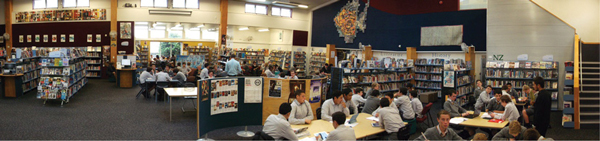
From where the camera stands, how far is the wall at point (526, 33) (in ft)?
34.2

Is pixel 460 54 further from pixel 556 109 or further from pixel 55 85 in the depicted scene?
pixel 55 85

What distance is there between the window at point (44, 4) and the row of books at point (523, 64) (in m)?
18.7

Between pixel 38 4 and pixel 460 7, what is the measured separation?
18.8 metres

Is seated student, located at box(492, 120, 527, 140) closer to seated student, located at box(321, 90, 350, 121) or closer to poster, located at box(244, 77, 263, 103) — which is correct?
seated student, located at box(321, 90, 350, 121)

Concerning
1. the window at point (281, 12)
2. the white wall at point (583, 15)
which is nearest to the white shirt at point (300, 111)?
the white wall at point (583, 15)

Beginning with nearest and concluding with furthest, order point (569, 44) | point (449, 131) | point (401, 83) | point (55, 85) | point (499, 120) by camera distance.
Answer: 1. point (449, 131)
2. point (499, 120)
3. point (55, 85)
4. point (569, 44)
5. point (401, 83)

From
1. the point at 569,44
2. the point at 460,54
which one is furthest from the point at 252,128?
the point at 569,44

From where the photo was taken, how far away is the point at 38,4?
1753 cm

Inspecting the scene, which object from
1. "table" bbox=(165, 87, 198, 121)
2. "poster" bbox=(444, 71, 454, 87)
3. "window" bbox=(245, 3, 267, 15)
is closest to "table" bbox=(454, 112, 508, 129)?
"poster" bbox=(444, 71, 454, 87)

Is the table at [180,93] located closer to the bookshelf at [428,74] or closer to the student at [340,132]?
the student at [340,132]

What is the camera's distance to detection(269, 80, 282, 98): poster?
22.4ft

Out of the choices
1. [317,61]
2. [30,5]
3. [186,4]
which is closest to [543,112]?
[317,61]

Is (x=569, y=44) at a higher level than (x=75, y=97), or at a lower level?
higher

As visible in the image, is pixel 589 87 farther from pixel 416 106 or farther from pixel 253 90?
pixel 253 90
